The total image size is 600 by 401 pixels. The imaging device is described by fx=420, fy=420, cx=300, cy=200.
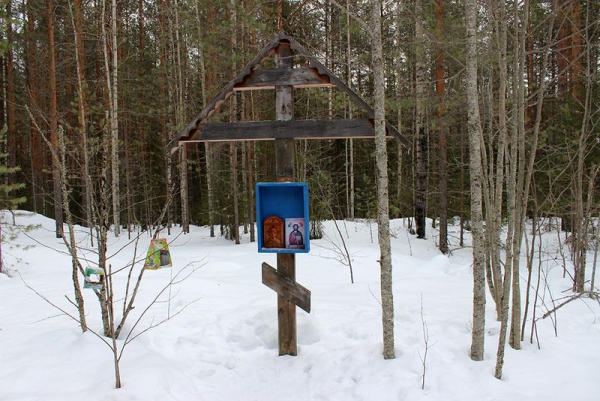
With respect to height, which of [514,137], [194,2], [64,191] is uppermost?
[194,2]

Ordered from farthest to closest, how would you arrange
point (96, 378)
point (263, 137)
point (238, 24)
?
point (238, 24) < point (263, 137) < point (96, 378)

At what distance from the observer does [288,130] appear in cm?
440

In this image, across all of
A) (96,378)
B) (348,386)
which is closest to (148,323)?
(96,378)

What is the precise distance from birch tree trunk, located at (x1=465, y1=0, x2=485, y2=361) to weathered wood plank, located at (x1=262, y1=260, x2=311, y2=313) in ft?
5.51

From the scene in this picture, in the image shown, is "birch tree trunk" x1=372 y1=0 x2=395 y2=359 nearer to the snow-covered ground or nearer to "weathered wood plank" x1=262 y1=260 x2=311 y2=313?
the snow-covered ground

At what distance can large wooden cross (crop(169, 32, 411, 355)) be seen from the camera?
4.36 m

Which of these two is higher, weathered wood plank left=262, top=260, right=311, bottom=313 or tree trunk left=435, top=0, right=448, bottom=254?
tree trunk left=435, top=0, right=448, bottom=254

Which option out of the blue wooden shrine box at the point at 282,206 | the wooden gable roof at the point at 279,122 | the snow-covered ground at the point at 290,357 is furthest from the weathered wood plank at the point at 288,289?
the wooden gable roof at the point at 279,122

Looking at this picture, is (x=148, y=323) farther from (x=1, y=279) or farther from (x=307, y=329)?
(x=1, y=279)

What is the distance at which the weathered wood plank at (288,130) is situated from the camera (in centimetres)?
436

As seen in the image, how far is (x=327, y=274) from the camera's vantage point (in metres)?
8.29

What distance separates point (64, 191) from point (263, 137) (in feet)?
6.50

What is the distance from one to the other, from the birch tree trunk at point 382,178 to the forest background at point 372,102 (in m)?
0.15

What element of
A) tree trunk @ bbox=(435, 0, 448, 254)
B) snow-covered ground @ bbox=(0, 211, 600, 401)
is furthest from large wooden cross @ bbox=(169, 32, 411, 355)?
tree trunk @ bbox=(435, 0, 448, 254)
